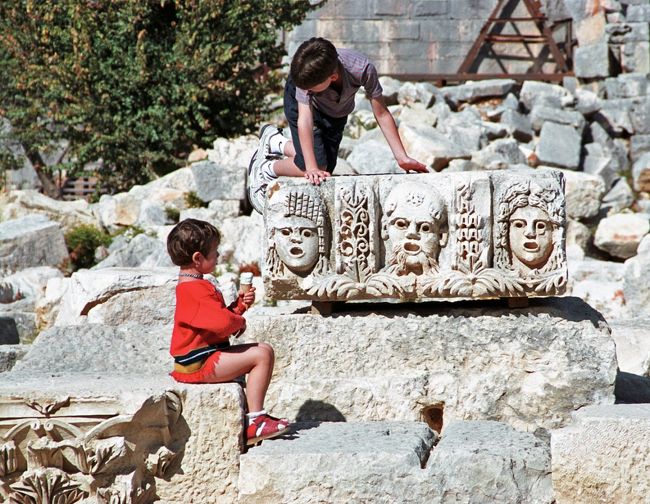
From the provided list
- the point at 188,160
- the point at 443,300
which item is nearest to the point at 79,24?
the point at 188,160

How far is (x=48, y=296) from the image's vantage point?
847 centimetres

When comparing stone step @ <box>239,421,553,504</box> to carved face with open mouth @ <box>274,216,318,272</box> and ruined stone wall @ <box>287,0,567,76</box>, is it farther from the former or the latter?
ruined stone wall @ <box>287,0,567,76</box>

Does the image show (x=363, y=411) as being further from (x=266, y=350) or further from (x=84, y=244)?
(x=84, y=244)

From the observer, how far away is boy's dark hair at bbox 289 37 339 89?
4.93m

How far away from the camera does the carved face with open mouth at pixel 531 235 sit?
462 cm

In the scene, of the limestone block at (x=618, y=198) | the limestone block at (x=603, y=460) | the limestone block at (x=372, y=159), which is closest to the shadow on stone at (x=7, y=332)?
the limestone block at (x=603, y=460)

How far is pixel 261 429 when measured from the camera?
423cm

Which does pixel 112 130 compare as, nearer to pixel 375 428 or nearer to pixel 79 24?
pixel 79 24

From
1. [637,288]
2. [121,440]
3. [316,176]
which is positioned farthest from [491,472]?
[637,288]

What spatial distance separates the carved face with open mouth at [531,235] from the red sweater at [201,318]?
4.29 ft

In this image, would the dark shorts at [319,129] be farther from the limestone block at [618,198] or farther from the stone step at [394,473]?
the limestone block at [618,198]

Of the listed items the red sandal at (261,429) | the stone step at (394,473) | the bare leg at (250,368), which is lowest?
the stone step at (394,473)

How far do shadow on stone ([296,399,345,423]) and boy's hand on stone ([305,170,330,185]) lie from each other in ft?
3.36

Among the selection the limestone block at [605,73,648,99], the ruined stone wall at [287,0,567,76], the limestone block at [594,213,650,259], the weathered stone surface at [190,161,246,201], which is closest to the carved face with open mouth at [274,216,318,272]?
the weathered stone surface at [190,161,246,201]
